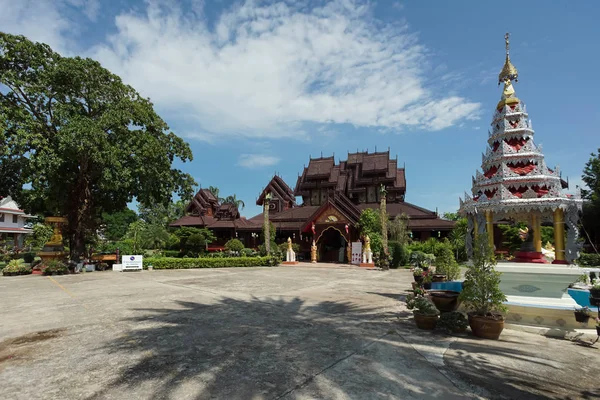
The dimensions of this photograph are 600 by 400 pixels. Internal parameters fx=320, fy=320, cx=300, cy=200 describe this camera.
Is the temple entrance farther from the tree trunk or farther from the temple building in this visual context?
the tree trunk

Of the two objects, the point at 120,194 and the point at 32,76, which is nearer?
the point at 32,76

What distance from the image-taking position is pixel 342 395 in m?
3.67

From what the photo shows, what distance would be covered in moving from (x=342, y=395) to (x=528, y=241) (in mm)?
10817

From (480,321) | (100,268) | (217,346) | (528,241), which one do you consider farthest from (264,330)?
(100,268)

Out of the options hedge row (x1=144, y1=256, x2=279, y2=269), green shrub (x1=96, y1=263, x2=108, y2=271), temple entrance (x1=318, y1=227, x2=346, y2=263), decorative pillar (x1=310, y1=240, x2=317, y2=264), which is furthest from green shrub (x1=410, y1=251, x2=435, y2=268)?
green shrub (x1=96, y1=263, x2=108, y2=271)

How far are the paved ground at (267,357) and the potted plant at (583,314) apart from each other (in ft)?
2.26

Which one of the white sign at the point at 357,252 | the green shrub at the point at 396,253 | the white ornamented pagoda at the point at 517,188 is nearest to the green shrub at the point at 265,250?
the white sign at the point at 357,252

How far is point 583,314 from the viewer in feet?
20.3

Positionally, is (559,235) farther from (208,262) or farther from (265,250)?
(208,262)

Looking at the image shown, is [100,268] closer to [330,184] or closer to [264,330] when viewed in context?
[264,330]

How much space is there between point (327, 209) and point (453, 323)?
20.2 m

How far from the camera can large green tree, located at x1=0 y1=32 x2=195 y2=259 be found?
1691 cm

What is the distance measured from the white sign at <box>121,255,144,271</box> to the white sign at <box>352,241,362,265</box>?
1507 cm

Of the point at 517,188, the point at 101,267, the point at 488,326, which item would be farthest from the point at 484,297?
the point at 101,267
